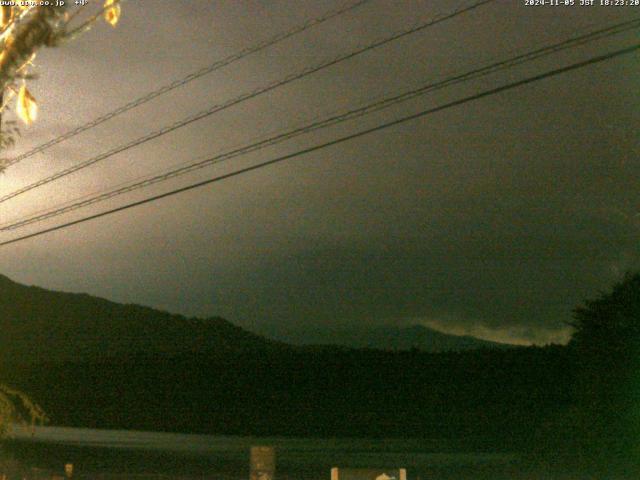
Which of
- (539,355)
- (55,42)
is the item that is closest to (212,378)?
(539,355)

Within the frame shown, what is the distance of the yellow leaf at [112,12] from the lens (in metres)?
7.60

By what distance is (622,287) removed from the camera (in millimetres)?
45375

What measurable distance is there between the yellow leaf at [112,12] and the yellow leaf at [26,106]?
952mm

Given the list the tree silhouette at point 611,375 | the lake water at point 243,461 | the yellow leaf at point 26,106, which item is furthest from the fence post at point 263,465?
the tree silhouette at point 611,375

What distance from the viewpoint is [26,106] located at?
793 cm

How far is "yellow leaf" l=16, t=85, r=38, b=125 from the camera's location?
7.90 metres

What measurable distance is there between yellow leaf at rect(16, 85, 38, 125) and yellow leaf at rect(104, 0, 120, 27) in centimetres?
95

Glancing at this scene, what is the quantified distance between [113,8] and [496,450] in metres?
72.7

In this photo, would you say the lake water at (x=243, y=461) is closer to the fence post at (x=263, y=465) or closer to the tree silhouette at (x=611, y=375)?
the tree silhouette at (x=611, y=375)

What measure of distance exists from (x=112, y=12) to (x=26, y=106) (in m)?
1.04

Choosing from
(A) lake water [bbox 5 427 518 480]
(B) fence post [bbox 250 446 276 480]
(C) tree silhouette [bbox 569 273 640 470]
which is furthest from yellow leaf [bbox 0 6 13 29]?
(C) tree silhouette [bbox 569 273 640 470]

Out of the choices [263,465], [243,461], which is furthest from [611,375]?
[263,465]

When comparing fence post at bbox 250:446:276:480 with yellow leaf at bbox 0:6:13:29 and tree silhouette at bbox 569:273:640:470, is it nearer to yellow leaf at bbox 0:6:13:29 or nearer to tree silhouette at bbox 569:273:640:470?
yellow leaf at bbox 0:6:13:29

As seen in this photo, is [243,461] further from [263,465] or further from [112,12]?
[112,12]
